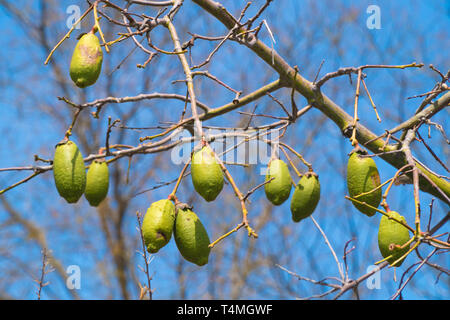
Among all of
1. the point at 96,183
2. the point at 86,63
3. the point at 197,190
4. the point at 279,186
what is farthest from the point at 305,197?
the point at 86,63

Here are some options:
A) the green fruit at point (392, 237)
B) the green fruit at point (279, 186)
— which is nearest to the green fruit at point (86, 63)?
the green fruit at point (279, 186)

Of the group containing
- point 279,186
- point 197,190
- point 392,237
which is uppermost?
point 279,186

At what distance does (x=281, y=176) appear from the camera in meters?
2.17

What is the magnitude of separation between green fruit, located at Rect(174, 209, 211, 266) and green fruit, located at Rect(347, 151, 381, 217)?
1.86 feet

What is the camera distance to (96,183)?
88.3 inches

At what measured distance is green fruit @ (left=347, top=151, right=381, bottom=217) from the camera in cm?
197

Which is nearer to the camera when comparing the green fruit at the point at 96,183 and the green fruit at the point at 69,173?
the green fruit at the point at 69,173

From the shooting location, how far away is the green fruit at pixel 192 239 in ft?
6.04

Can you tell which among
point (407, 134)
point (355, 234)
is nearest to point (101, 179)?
point (407, 134)

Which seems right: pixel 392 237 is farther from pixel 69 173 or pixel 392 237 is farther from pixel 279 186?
pixel 69 173

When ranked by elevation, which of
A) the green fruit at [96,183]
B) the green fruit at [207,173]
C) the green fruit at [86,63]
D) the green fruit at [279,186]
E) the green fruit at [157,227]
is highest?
the green fruit at [86,63]

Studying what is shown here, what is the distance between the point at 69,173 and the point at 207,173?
58 centimetres

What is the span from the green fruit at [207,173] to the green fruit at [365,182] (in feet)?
1.73

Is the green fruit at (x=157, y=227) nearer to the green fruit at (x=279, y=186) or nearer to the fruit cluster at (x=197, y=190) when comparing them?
the fruit cluster at (x=197, y=190)
